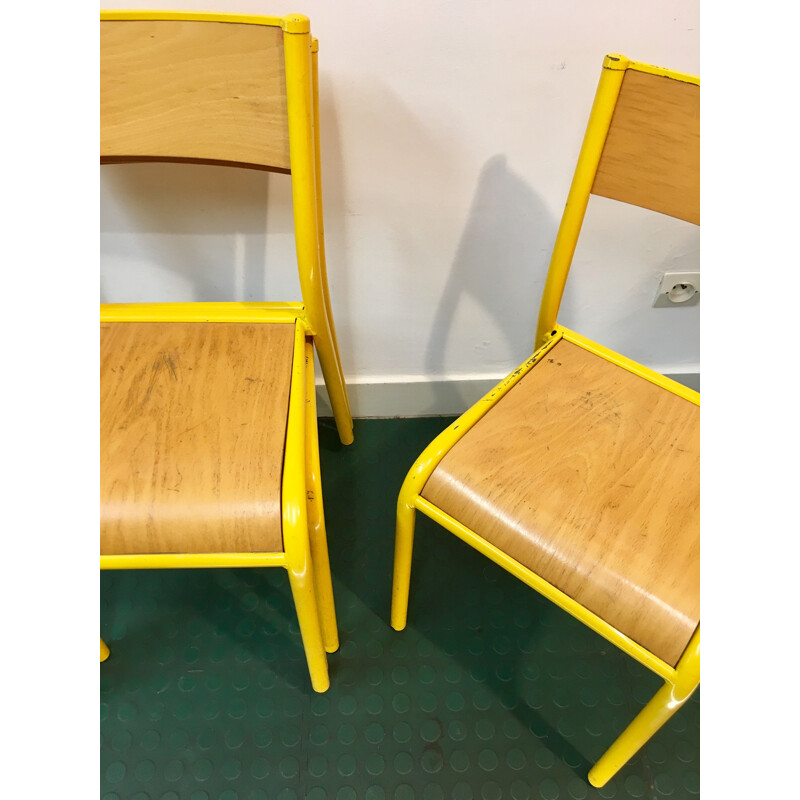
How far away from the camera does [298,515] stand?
0.60 metres

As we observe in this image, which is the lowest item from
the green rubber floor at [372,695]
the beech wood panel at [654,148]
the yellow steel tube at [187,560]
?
the green rubber floor at [372,695]

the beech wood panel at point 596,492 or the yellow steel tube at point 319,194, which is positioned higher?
the yellow steel tube at point 319,194

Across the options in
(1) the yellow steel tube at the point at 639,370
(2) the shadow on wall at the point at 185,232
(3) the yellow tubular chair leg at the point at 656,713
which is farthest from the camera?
(2) the shadow on wall at the point at 185,232

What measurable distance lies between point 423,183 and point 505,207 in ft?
0.47

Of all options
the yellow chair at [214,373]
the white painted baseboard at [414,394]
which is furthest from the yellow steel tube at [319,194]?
the white painted baseboard at [414,394]

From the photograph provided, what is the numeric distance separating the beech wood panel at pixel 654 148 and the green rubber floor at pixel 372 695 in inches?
26.5

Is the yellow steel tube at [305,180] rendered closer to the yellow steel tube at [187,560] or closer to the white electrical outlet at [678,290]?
the yellow steel tube at [187,560]

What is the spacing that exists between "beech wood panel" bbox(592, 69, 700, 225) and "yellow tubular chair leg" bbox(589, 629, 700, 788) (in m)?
0.53

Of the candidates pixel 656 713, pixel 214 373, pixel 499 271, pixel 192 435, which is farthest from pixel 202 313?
pixel 656 713

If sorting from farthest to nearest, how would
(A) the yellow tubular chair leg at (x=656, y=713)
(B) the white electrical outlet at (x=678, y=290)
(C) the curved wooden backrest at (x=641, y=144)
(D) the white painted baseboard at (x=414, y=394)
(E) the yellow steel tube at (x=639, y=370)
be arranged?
(D) the white painted baseboard at (x=414, y=394) → (B) the white electrical outlet at (x=678, y=290) → (E) the yellow steel tube at (x=639, y=370) → (C) the curved wooden backrest at (x=641, y=144) → (A) the yellow tubular chair leg at (x=656, y=713)

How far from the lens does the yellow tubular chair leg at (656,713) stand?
1.84 feet

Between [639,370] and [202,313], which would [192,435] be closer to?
[202,313]

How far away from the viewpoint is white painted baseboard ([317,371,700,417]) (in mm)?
1229

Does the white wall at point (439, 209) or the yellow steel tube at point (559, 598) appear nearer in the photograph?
the yellow steel tube at point (559, 598)
